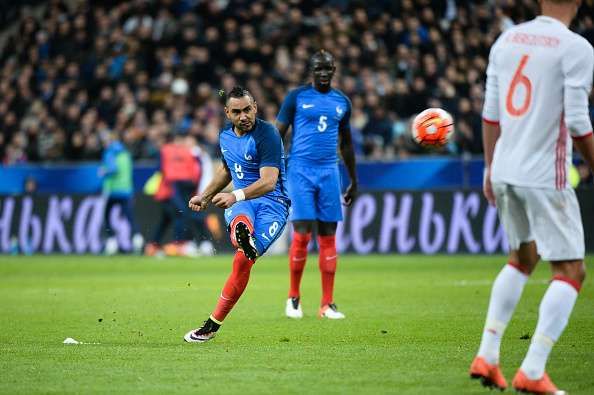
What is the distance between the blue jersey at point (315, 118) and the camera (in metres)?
12.5

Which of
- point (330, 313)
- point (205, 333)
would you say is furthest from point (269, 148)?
point (330, 313)

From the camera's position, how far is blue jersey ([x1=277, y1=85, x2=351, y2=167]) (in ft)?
41.2

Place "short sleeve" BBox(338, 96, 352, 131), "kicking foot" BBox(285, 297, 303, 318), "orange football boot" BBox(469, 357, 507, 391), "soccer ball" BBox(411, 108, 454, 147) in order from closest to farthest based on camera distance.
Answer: "orange football boot" BBox(469, 357, 507, 391)
"soccer ball" BBox(411, 108, 454, 147)
"kicking foot" BBox(285, 297, 303, 318)
"short sleeve" BBox(338, 96, 352, 131)

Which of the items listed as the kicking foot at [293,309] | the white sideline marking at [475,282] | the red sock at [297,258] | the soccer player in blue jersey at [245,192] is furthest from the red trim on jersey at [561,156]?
the white sideline marking at [475,282]

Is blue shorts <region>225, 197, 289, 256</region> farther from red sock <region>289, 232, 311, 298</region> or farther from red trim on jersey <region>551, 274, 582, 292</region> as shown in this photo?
red trim on jersey <region>551, 274, 582, 292</region>

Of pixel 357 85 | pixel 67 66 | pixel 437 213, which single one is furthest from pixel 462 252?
pixel 67 66

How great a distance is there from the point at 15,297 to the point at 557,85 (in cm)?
977

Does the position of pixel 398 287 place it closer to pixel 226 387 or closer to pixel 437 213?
pixel 437 213

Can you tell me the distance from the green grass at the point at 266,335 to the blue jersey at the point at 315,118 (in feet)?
5.65

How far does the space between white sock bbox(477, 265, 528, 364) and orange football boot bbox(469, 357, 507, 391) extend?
0.04 m

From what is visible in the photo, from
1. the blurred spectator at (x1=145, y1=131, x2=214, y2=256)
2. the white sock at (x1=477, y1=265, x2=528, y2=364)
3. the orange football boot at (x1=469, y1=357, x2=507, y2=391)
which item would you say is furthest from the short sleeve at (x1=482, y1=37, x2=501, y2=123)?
the blurred spectator at (x1=145, y1=131, x2=214, y2=256)

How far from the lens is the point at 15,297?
48.6 ft

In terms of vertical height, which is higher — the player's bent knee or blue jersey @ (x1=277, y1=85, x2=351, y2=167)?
blue jersey @ (x1=277, y1=85, x2=351, y2=167)

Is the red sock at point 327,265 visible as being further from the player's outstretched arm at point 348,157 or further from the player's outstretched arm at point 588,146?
the player's outstretched arm at point 588,146
